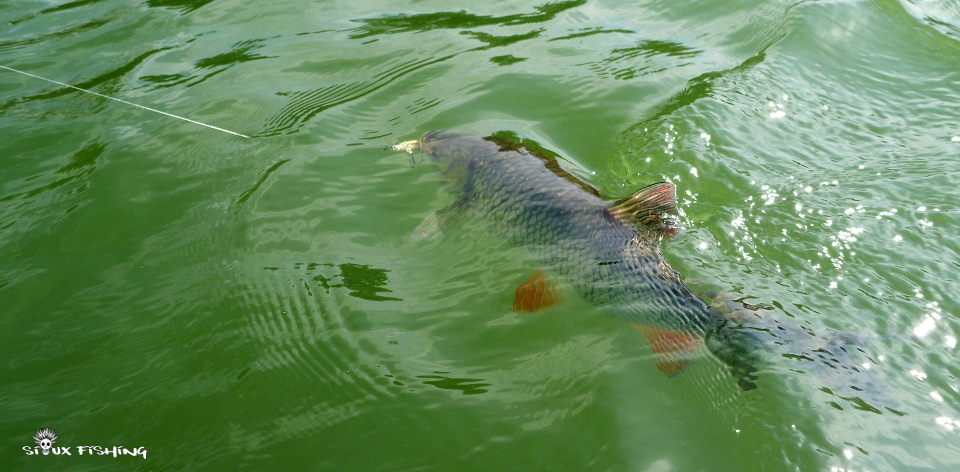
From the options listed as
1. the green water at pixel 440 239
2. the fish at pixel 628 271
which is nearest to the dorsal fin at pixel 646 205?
the fish at pixel 628 271

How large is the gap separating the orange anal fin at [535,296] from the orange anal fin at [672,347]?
1.76ft

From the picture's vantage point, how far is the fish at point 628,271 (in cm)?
310

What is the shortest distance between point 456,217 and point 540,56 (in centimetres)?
255

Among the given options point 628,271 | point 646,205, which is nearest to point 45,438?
point 628,271

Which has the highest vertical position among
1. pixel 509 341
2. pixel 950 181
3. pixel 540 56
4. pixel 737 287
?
pixel 540 56

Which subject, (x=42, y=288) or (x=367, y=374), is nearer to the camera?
(x=367, y=374)

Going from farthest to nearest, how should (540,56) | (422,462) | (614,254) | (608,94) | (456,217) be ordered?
(540,56) → (608,94) → (456,217) → (614,254) → (422,462)

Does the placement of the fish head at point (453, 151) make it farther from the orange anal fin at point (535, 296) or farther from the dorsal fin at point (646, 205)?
the dorsal fin at point (646, 205)

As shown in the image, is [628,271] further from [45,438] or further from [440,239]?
[45,438]

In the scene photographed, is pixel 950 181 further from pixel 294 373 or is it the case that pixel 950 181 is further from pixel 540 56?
pixel 294 373

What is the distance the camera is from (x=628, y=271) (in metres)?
3.42

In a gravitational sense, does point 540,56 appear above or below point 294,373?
above

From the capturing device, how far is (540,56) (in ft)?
19.7

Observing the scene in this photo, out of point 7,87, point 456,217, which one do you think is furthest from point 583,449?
point 7,87
